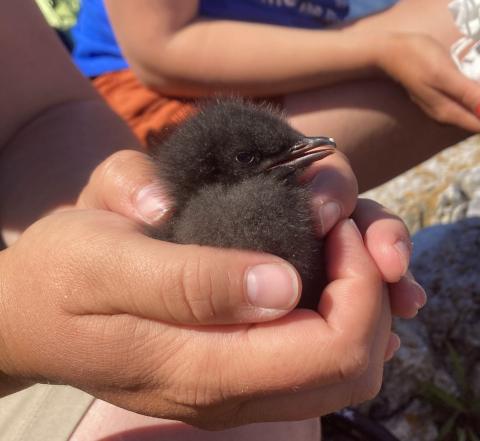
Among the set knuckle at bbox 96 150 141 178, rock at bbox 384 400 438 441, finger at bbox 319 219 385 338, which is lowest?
rock at bbox 384 400 438 441

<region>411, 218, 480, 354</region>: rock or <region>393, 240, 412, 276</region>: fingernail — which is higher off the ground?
<region>393, 240, 412, 276</region>: fingernail

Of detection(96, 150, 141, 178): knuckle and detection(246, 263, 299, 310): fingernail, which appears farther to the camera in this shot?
detection(96, 150, 141, 178): knuckle

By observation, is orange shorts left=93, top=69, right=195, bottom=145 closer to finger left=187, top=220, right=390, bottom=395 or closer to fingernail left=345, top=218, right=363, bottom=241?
fingernail left=345, top=218, right=363, bottom=241

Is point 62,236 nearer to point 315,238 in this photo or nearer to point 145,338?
point 145,338

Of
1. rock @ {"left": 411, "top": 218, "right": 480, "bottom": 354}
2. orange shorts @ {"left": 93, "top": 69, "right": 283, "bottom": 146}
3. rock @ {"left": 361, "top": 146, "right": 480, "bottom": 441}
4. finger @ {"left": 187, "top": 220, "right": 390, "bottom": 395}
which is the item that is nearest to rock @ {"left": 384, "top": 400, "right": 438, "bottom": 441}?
rock @ {"left": 361, "top": 146, "right": 480, "bottom": 441}

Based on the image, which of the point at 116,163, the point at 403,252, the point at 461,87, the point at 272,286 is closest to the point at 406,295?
the point at 403,252

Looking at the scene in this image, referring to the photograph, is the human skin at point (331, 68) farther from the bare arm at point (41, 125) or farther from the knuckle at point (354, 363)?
the knuckle at point (354, 363)

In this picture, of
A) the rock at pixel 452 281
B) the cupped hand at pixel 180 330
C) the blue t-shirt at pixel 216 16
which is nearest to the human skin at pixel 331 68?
the blue t-shirt at pixel 216 16
